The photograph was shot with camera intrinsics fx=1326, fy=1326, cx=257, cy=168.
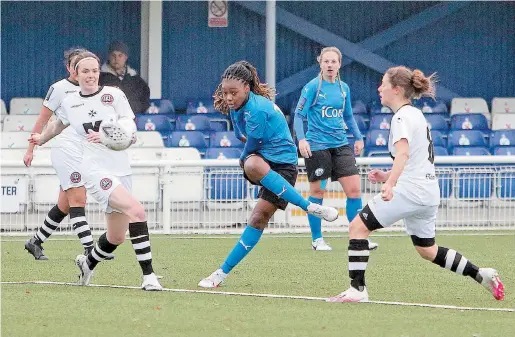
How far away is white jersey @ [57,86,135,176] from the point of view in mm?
10227

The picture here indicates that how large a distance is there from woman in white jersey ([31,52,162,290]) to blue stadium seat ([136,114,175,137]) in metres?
9.87

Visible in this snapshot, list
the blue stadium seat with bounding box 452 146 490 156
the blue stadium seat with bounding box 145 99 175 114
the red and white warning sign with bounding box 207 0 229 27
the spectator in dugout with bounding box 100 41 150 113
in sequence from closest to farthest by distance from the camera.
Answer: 1. the spectator in dugout with bounding box 100 41 150 113
2. the blue stadium seat with bounding box 452 146 490 156
3. the blue stadium seat with bounding box 145 99 175 114
4. the red and white warning sign with bounding box 207 0 229 27

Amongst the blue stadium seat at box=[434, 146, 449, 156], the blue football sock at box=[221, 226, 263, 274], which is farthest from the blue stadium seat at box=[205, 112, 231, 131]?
the blue football sock at box=[221, 226, 263, 274]

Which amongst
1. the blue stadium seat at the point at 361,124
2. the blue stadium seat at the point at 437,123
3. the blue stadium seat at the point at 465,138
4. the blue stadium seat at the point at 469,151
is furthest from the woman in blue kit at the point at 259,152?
the blue stadium seat at the point at 437,123

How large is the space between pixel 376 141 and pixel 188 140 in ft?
9.32

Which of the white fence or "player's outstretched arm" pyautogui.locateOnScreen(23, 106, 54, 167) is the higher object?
"player's outstretched arm" pyautogui.locateOnScreen(23, 106, 54, 167)

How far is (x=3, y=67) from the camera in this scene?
74.3 feet

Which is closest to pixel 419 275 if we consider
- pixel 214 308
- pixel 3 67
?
pixel 214 308

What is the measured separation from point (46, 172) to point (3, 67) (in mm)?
6678

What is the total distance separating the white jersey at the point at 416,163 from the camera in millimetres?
9281

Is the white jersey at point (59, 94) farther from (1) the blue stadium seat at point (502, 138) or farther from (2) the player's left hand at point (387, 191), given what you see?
(1) the blue stadium seat at point (502, 138)

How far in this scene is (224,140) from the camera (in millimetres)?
19750

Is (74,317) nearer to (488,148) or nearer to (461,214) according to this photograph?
(461,214)

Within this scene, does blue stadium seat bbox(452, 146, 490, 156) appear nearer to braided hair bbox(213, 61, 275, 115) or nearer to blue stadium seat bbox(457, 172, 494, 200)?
blue stadium seat bbox(457, 172, 494, 200)
